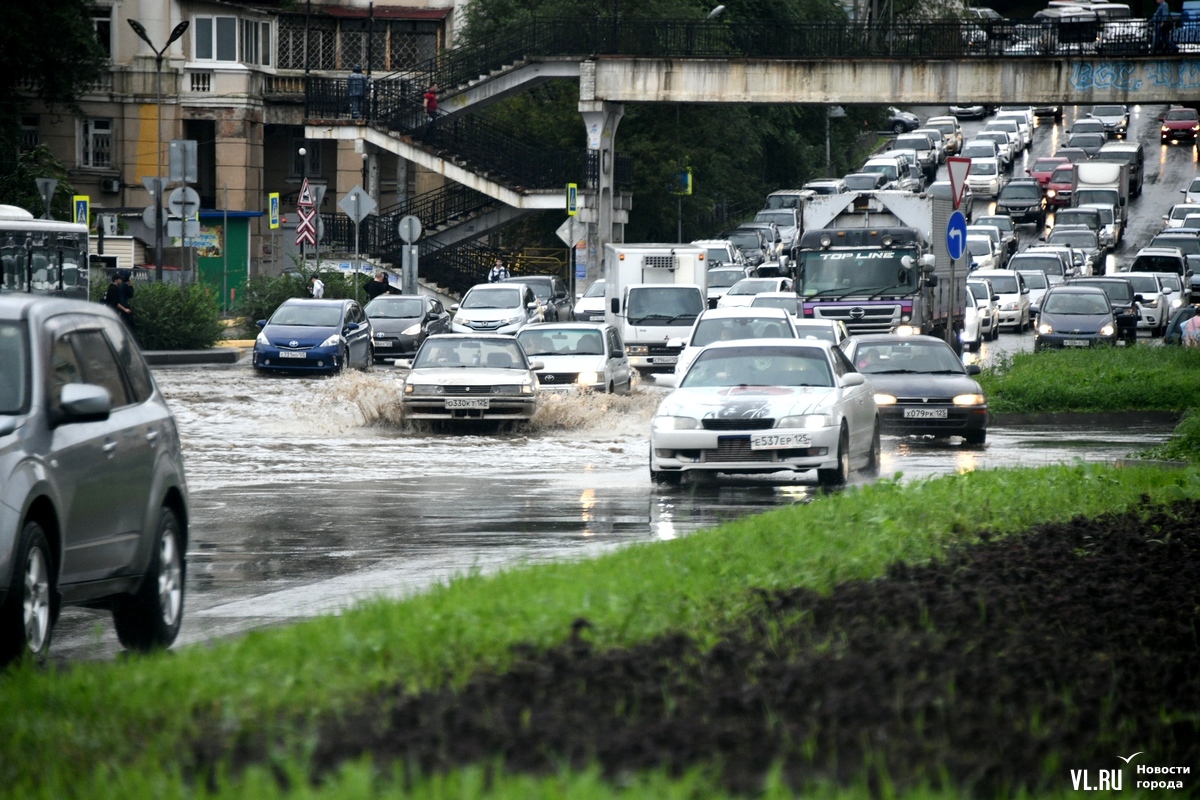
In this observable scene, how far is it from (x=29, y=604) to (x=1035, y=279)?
51.3m

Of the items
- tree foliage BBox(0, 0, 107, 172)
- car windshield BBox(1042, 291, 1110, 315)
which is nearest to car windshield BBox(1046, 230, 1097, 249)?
car windshield BBox(1042, 291, 1110, 315)

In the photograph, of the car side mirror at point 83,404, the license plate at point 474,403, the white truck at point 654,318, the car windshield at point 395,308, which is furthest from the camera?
the car windshield at point 395,308

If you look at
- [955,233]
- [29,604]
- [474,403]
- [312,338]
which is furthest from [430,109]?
[29,604]

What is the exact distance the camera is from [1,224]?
31266mm

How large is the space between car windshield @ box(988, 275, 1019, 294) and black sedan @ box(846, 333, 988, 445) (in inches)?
1098

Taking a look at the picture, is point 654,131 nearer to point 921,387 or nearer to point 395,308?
point 395,308

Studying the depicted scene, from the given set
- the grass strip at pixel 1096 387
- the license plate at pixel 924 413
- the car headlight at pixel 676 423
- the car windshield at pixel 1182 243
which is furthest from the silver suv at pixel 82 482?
the car windshield at pixel 1182 243

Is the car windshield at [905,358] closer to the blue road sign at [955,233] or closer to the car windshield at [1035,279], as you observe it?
the blue road sign at [955,233]

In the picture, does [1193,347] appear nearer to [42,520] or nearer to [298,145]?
[42,520]

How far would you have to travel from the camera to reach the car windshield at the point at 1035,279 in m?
56.1

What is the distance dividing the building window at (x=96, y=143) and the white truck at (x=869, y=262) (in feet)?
121

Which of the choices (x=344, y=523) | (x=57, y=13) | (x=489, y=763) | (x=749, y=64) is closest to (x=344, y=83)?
(x=57, y=13)

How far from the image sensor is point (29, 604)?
25.8 feet

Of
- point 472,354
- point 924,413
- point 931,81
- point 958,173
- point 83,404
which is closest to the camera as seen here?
point 83,404
